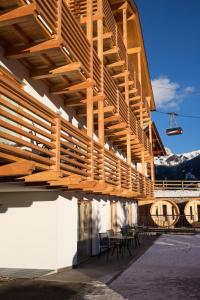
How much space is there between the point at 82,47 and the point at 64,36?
1.67m

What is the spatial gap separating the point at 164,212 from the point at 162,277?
18.4m

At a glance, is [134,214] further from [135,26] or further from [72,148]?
[72,148]

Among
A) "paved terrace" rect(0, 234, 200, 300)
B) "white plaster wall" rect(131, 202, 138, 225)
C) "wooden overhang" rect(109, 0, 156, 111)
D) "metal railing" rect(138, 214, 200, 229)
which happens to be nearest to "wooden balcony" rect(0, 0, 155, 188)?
"paved terrace" rect(0, 234, 200, 300)

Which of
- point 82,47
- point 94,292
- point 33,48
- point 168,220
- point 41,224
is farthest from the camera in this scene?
point 168,220

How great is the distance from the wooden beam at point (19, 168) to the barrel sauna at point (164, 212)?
72.4ft

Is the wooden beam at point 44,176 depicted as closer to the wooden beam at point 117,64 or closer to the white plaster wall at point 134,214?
the wooden beam at point 117,64

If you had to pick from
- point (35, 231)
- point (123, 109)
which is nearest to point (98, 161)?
point (35, 231)

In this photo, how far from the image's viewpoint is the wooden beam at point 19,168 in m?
6.34

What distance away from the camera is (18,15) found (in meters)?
7.59

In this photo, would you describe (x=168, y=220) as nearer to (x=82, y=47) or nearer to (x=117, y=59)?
(x=117, y=59)

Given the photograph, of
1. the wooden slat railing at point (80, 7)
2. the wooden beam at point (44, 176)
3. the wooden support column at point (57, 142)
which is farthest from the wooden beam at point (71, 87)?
the wooden beam at point (44, 176)

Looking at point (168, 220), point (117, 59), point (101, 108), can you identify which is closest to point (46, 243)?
point (101, 108)

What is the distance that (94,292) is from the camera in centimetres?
790

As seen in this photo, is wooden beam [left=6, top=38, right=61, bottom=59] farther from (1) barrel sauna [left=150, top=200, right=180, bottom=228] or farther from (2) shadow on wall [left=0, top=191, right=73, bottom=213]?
(1) barrel sauna [left=150, top=200, right=180, bottom=228]
